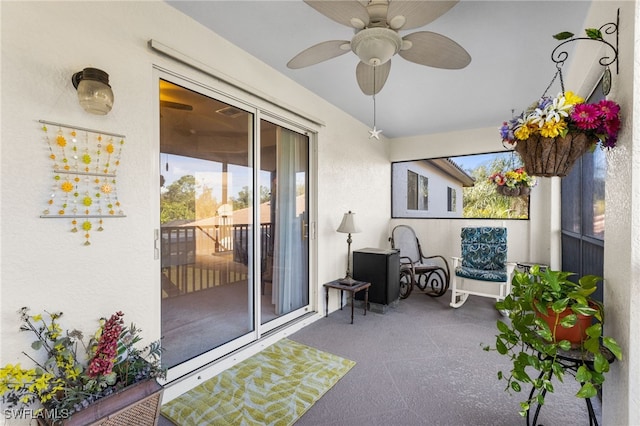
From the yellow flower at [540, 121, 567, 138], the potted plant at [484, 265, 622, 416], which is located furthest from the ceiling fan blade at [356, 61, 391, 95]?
the potted plant at [484, 265, 622, 416]

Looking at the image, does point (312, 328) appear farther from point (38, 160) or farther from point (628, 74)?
point (628, 74)

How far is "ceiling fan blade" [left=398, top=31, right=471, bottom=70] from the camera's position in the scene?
1.52 metres

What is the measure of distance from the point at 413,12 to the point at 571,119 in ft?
2.80

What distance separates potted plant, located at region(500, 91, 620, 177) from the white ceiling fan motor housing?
2.37 feet

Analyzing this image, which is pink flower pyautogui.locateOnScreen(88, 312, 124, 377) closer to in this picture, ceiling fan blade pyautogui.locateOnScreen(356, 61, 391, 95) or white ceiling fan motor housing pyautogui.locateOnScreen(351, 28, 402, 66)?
white ceiling fan motor housing pyautogui.locateOnScreen(351, 28, 402, 66)

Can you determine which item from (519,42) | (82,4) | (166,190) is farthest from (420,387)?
(82,4)

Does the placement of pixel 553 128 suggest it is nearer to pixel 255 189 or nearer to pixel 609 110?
pixel 609 110

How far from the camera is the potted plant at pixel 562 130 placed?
117cm

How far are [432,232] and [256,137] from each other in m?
3.52

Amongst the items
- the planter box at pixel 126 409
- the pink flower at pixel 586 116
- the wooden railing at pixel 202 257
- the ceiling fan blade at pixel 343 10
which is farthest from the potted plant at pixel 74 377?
the pink flower at pixel 586 116

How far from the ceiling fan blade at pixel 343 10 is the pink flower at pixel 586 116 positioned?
3.40 ft

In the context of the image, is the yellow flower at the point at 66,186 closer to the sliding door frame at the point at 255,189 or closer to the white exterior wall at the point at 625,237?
the sliding door frame at the point at 255,189

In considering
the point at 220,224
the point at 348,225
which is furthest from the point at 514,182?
the point at 220,224

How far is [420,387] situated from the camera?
210cm
